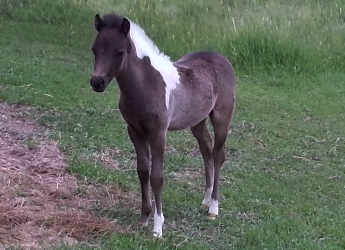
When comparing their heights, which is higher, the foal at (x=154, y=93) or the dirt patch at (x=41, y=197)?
the foal at (x=154, y=93)

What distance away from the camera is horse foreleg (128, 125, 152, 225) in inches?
206

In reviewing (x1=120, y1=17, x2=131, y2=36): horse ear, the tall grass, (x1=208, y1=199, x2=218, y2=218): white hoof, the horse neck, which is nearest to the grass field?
the tall grass

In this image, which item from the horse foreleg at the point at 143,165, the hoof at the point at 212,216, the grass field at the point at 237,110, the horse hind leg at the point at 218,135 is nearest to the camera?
the horse foreleg at the point at 143,165

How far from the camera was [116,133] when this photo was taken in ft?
26.8

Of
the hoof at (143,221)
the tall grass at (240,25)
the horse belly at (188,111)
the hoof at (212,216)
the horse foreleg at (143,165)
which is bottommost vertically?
the tall grass at (240,25)

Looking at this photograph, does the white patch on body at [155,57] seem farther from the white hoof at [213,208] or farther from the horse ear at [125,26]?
the white hoof at [213,208]

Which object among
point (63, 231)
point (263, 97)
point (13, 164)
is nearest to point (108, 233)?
point (63, 231)

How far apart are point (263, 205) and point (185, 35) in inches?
340

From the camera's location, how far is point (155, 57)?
5.25 m

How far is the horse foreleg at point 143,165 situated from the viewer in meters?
5.23

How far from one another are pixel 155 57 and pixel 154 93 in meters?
0.40

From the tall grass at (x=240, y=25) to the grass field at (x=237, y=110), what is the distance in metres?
0.03

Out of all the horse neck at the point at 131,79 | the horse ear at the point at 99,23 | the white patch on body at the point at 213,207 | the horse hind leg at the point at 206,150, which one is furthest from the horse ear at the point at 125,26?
the white patch on body at the point at 213,207

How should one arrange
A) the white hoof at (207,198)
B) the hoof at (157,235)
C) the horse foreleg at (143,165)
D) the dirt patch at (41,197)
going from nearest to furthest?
1. the dirt patch at (41,197)
2. the hoof at (157,235)
3. the horse foreleg at (143,165)
4. the white hoof at (207,198)
